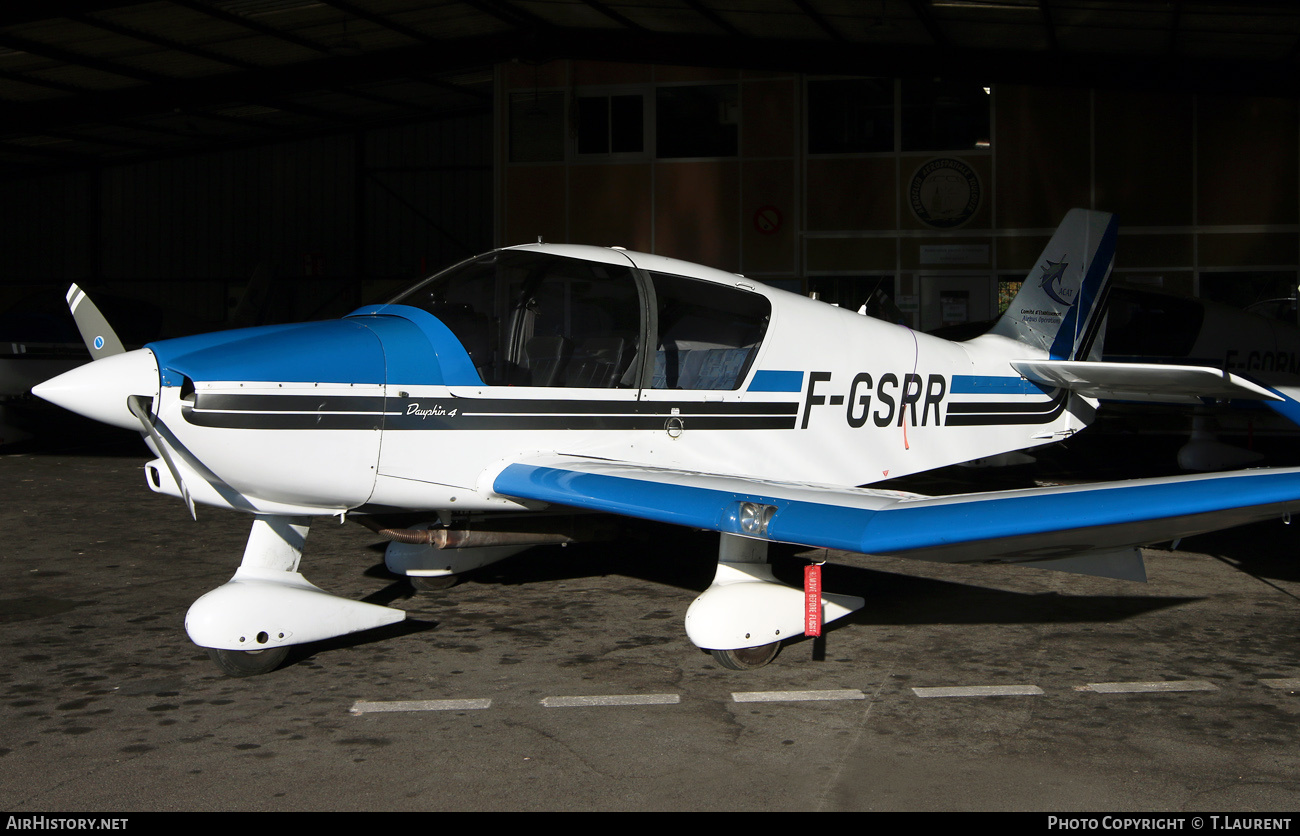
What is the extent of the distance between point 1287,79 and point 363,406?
14535 millimetres

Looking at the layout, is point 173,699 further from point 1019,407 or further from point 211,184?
point 211,184

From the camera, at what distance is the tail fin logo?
304 inches

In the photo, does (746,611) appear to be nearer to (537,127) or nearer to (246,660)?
(246,660)


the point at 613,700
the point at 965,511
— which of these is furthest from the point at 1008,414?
the point at 613,700

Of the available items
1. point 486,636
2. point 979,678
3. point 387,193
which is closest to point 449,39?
point 387,193

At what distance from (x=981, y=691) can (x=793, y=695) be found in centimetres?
78

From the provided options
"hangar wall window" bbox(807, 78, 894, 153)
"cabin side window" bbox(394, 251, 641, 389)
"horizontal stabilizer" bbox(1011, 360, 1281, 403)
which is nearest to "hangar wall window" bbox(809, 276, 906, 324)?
"hangar wall window" bbox(807, 78, 894, 153)

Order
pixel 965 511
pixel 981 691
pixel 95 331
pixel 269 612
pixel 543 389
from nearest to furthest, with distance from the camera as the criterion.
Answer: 1. pixel 965 511
2. pixel 981 691
3. pixel 269 612
4. pixel 95 331
5. pixel 543 389

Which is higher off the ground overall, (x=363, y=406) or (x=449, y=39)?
(x=449, y=39)

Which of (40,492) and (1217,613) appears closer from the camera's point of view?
(1217,613)

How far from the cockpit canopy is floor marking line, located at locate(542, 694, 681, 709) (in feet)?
5.11

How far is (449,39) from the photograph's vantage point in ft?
55.8

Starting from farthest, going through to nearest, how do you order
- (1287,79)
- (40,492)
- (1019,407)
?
(1287,79) → (40,492) → (1019,407)

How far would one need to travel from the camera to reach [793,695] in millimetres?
4383
